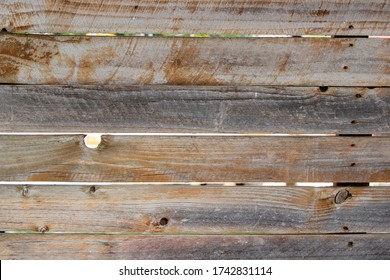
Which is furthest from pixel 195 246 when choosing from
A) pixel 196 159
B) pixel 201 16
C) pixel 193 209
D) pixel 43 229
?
pixel 201 16

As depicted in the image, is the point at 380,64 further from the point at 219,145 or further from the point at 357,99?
the point at 219,145

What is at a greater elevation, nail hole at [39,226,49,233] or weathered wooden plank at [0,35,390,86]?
weathered wooden plank at [0,35,390,86]

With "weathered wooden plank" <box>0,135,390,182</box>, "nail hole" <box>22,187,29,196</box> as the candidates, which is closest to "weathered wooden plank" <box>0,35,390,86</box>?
"weathered wooden plank" <box>0,135,390,182</box>

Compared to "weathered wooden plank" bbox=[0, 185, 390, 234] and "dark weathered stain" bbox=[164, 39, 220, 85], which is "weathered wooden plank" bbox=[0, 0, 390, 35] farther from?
"weathered wooden plank" bbox=[0, 185, 390, 234]

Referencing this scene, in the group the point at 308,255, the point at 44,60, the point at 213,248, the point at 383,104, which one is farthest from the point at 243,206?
the point at 44,60

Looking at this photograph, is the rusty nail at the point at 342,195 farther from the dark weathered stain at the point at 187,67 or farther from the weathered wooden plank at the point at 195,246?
the dark weathered stain at the point at 187,67

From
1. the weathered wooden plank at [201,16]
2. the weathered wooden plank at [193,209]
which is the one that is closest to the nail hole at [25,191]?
the weathered wooden plank at [193,209]

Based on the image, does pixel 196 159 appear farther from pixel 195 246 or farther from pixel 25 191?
pixel 25 191
